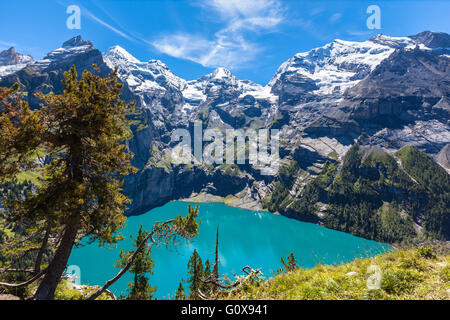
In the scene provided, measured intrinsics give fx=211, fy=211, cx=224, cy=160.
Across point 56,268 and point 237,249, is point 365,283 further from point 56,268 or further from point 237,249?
point 237,249

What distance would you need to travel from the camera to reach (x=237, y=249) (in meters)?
129

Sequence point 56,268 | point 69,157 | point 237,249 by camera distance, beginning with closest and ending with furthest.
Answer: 1. point 56,268
2. point 69,157
3. point 237,249

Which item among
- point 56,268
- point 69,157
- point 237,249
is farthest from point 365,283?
point 237,249

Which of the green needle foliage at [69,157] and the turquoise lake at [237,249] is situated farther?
the turquoise lake at [237,249]

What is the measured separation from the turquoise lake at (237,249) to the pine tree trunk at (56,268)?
224 feet

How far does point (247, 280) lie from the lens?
25.9 ft

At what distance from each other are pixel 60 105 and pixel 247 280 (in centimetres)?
1063

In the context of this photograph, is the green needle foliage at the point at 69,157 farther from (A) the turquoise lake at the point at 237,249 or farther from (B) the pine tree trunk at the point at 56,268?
(A) the turquoise lake at the point at 237,249

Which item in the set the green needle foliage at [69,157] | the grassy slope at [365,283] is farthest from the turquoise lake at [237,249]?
the green needle foliage at [69,157]

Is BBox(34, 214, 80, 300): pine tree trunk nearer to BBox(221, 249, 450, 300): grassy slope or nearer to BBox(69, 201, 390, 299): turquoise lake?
BBox(221, 249, 450, 300): grassy slope

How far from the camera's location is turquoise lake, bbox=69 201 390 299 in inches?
3494

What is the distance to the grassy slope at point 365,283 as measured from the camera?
5836 mm

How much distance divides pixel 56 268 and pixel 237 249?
131 metres
